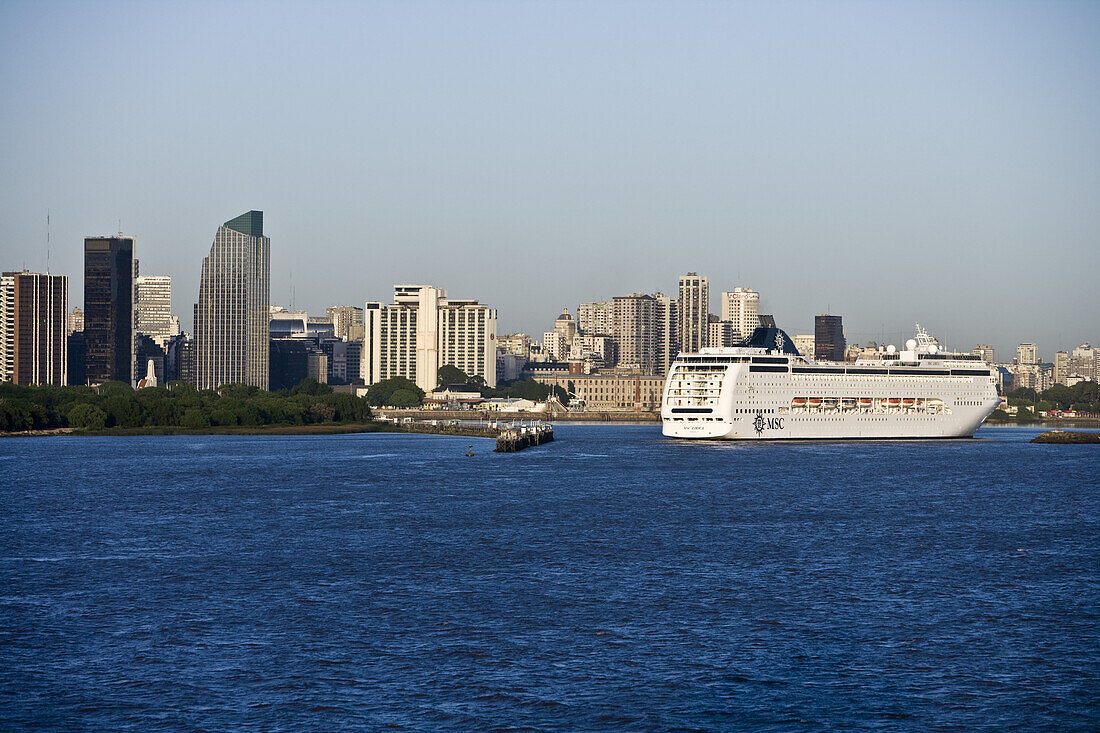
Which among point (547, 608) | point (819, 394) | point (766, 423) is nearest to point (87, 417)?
point (766, 423)

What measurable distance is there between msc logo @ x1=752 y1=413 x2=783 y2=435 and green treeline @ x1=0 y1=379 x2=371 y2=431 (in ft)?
212

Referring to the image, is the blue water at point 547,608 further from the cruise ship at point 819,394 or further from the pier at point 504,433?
the cruise ship at point 819,394

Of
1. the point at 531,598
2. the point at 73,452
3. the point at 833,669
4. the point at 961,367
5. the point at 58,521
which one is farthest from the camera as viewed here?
the point at 961,367

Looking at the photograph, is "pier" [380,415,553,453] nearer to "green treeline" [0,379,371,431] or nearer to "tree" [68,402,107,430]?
"green treeline" [0,379,371,431]

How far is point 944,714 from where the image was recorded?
26.6m

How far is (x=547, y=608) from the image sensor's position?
36.1m

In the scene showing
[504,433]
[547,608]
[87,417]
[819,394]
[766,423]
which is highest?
[819,394]

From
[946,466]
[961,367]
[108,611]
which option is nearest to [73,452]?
[946,466]

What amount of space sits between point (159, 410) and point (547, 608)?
123568 mm

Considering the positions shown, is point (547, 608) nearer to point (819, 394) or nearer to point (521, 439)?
point (521, 439)

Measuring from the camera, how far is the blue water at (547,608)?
26984 mm

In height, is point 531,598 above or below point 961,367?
below

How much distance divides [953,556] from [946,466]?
49.9m

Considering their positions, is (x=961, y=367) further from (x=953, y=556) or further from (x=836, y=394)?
(x=953, y=556)
